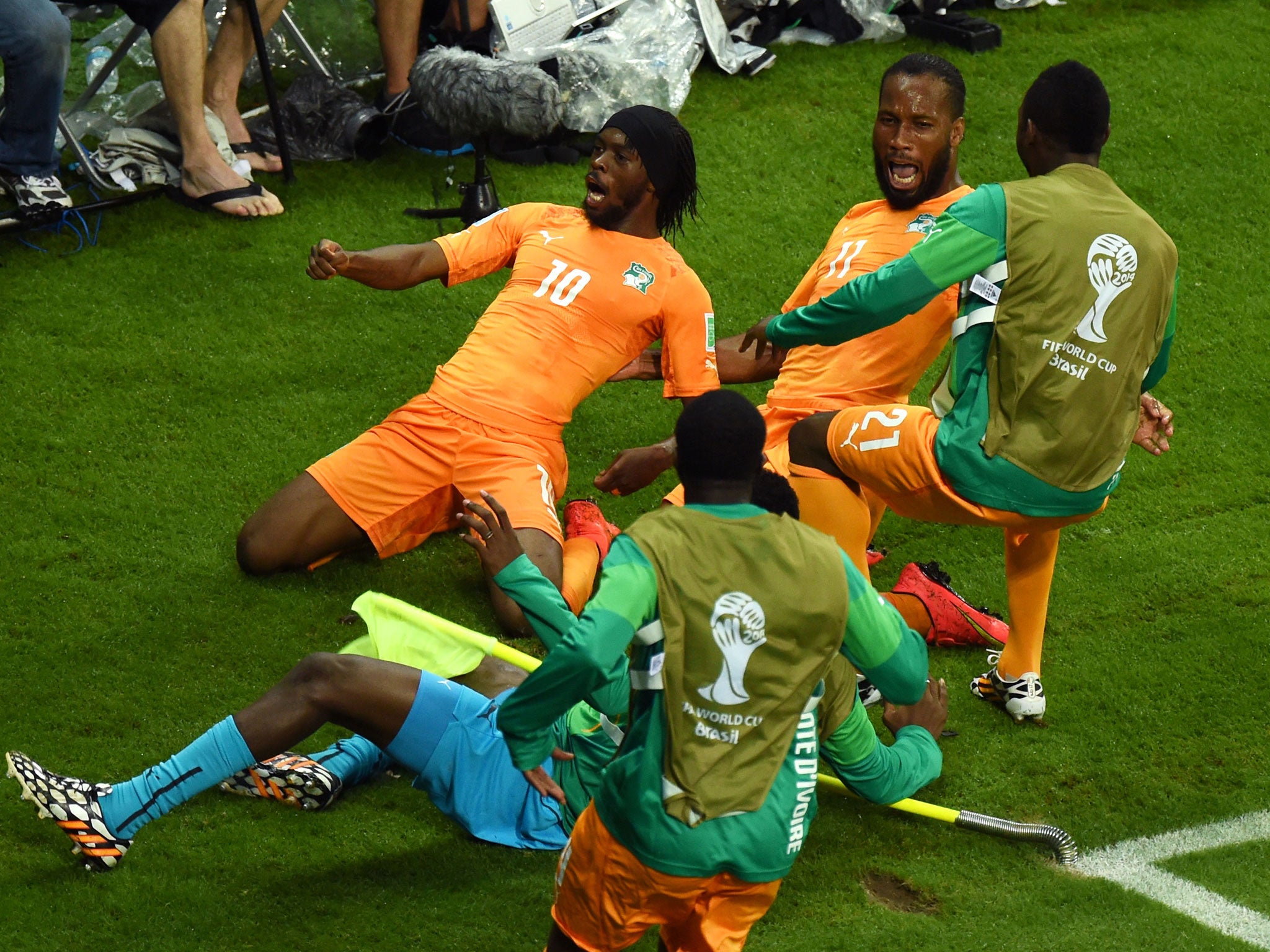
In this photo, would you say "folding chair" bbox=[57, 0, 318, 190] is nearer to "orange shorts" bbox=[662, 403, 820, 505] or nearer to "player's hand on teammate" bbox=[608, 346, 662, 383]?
"player's hand on teammate" bbox=[608, 346, 662, 383]

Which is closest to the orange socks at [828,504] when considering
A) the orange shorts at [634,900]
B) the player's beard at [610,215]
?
the player's beard at [610,215]

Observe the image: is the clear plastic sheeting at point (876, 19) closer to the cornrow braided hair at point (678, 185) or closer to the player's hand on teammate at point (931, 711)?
the cornrow braided hair at point (678, 185)

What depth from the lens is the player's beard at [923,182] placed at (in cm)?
470

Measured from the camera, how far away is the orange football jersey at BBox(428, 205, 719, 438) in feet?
16.5

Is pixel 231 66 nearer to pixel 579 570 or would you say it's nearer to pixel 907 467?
pixel 579 570

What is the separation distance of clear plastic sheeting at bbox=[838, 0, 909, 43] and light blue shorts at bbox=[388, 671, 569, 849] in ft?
19.4

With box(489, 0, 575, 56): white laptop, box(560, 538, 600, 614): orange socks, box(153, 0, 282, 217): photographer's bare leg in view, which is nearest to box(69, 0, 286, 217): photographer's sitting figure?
box(153, 0, 282, 217): photographer's bare leg

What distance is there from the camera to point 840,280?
4730 mm

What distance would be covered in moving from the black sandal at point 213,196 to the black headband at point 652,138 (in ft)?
7.86

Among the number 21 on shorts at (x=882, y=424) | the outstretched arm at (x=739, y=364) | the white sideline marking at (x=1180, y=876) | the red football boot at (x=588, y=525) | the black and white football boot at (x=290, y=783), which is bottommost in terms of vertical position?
the white sideline marking at (x=1180, y=876)

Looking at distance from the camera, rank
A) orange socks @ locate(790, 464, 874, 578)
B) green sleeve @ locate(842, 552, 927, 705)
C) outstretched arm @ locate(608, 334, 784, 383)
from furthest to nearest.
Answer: outstretched arm @ locate(608, 334, 784, 383) → orange socks @ locate(790, 464, 874, 578) → green sleeve @ locate(842, 552, 927, 705)

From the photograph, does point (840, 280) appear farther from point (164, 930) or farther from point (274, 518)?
point (164, 930)

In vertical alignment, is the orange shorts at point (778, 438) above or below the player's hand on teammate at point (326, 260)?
below

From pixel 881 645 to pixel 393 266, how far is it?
2.79 metres
